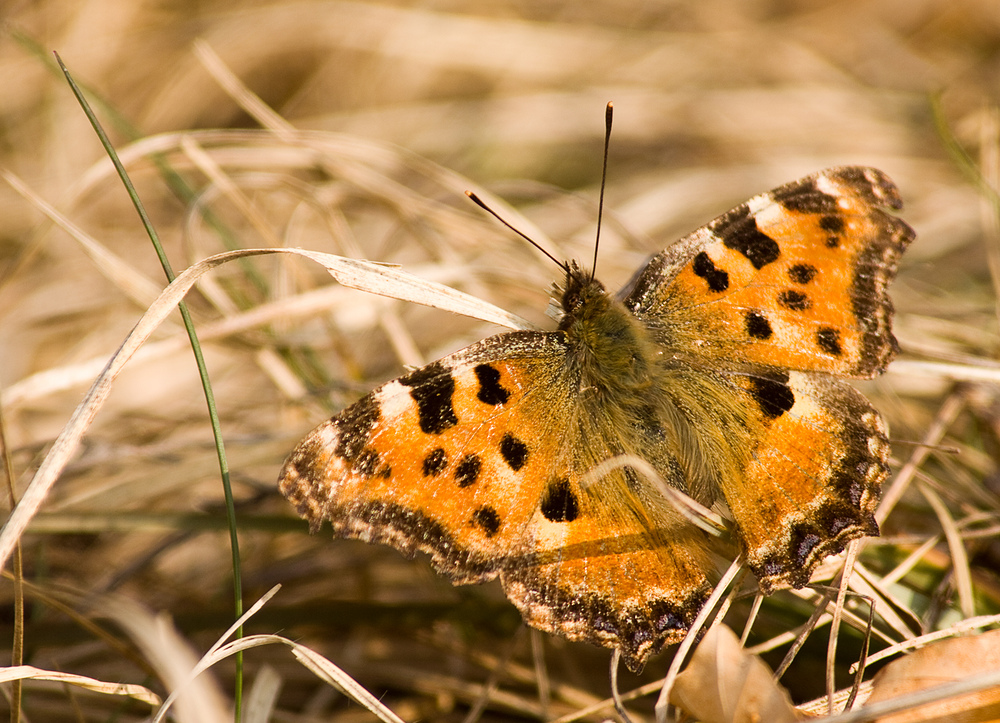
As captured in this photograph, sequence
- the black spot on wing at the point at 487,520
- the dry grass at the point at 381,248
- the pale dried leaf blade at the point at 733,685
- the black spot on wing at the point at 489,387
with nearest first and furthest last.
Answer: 1. the pale dried leaf blade at the point at 733,685
2. the black spot on wing at the point at 487,520
3. the black spot on wing at the point at 489,387
4. the dry grass at the point at 381,248

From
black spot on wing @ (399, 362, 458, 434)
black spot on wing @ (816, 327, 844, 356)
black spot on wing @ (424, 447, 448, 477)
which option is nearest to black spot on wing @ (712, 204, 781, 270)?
black spot on wing @ (816, 327, 844, 356)

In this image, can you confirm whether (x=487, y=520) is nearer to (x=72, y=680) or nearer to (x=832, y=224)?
(x=72, y=680)

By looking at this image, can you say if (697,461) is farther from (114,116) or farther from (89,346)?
(89,346)

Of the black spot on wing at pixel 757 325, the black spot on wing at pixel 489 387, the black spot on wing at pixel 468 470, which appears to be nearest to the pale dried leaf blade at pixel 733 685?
the black spot on wing at pixel 468 470

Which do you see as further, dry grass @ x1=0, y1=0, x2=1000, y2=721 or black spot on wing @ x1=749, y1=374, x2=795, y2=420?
dry grass @ x1=0, y1=0, x2=1000, y2=721

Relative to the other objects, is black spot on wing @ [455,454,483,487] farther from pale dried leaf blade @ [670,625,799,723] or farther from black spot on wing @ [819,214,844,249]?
black spot on wing @ [819,214,844,249]

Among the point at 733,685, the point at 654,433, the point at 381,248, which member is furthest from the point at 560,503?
the point at 381,248

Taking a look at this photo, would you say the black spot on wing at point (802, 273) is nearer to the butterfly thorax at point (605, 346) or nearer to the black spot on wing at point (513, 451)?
the butterfly thorax at point (605, 346)
